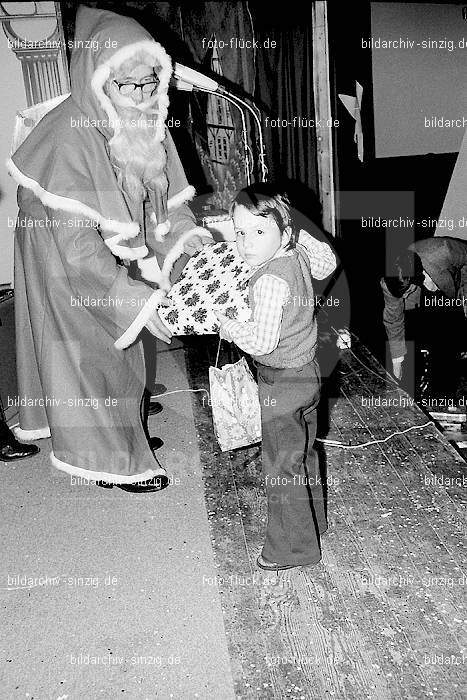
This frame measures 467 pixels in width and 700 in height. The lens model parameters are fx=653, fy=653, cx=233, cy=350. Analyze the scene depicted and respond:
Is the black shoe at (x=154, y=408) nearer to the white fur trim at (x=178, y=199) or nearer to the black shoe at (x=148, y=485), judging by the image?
the black shoe at (x=148, y=485)

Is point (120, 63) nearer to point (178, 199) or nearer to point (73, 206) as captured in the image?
point (73, 206)

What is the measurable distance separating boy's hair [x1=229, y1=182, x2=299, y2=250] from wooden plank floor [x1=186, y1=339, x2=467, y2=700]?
1006 mm

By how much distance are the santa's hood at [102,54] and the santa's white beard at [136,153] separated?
45 millimetres

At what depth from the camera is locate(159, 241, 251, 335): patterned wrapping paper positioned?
245 centimetres

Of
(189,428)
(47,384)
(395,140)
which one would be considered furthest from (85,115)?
(395,140)

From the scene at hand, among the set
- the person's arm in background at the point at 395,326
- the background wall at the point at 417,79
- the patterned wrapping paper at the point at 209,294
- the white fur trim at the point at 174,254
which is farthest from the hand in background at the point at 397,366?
the background wall at the point at 417,79

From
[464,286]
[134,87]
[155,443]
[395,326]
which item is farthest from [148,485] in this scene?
[464,286]

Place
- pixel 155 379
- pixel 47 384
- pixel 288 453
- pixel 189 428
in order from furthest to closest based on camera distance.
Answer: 1. pixel 155 379
2. pixel 189 428
3. pixel 47 384
4. pixel 288 453

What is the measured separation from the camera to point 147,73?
2.12m

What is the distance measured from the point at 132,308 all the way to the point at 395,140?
12.5 feet

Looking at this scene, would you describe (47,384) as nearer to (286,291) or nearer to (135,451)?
(135,451)

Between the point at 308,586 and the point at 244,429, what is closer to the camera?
the point at 308,586

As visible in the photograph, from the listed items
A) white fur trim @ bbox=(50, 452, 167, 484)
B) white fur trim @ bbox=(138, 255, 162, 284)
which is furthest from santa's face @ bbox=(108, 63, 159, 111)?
white fur trim @ bbox=(50, 452, 167, 484)

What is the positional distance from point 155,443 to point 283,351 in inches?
46.5
